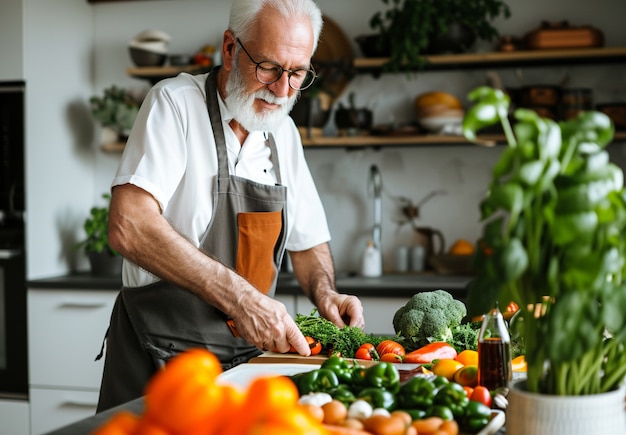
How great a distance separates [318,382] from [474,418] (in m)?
0.24

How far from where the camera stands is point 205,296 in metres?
1.84

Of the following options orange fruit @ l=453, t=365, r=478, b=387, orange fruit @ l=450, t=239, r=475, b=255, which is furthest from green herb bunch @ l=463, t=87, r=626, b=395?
orange fruit @ l=450, t=239, r=475, b=255

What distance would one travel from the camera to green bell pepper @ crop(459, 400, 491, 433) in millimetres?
1122

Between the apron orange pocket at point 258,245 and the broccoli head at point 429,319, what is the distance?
0.50m

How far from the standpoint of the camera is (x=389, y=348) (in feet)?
5.44

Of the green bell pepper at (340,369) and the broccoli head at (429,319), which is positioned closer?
the green bell pepper at (340,369)

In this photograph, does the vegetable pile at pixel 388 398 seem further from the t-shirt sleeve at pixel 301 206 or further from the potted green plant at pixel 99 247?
the potted green plant at pixel 99 247

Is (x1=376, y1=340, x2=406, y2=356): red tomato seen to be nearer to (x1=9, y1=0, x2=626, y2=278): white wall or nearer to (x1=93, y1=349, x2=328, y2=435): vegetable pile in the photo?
(x1=93, y1=349, x2=328, y2=435): vegetable pile

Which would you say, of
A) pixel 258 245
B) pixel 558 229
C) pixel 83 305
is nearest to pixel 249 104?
pixel 258 245

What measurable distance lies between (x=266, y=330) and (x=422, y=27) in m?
2.00

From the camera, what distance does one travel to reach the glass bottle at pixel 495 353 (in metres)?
1.36

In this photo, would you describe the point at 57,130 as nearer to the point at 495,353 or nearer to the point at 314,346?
the point at 314,346

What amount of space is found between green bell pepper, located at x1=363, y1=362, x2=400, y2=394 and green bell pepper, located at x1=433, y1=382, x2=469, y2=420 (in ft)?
0.24

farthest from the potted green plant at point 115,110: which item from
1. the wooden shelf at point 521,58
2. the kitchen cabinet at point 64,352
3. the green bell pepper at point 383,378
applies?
the green bell pepper at point 383,378
